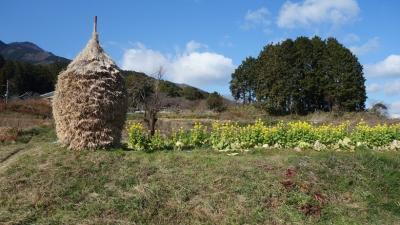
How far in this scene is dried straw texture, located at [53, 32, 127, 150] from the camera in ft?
30.7

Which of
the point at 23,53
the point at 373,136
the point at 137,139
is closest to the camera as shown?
the point at 137,139

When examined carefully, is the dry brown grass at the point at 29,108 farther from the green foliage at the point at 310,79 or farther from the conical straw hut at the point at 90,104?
the conical straw hut at the point at 90,104

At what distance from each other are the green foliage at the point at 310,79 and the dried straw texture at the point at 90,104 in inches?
1066

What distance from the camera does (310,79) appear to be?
1435 inches

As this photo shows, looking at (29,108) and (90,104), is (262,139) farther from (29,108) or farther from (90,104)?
(29,108)

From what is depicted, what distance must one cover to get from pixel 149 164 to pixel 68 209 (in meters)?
1.74

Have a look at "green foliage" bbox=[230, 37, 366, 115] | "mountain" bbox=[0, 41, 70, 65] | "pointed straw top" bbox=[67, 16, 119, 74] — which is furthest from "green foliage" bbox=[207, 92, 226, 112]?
"mountain" bbox=[0, 41, 70, 65]

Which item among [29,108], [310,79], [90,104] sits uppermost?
[310,79]

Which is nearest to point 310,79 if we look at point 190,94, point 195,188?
point 190,94

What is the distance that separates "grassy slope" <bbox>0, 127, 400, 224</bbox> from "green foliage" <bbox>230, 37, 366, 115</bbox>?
26.6 metres

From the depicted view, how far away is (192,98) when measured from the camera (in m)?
49.8

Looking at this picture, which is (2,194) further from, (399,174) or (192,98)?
(192,98)

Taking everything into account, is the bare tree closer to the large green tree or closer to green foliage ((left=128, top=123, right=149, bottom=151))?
green foliage ((left=128, top=123, right=149, bottom=151))

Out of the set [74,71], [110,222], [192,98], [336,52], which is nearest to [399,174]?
[110,222]
